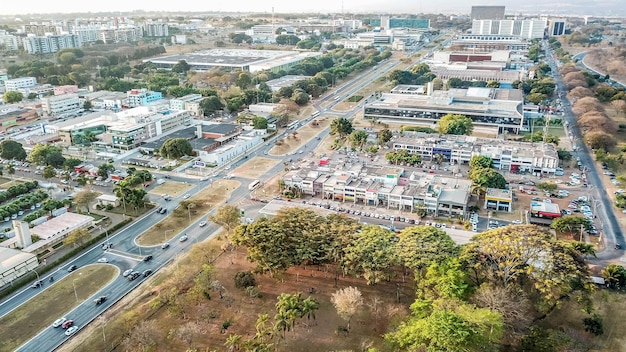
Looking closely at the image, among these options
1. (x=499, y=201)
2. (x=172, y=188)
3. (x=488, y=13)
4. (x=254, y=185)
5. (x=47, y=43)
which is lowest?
(x=172, y=188)

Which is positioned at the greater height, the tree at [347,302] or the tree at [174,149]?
the tree at [174,149]

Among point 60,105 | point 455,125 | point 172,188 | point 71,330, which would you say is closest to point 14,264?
point 71,330

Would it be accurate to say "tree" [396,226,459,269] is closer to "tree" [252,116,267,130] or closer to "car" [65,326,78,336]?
"car" [65,326,78,336]

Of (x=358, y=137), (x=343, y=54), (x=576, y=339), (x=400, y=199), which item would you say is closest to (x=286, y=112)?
(x=358, y=137)

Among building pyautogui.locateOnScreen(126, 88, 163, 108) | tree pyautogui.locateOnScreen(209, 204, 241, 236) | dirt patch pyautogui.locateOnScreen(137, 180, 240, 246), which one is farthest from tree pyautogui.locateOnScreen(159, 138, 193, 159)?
building pyautogui.locateOnScreen(126, 88, 163, 108)

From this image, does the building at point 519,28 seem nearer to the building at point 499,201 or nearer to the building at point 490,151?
the building at point 490,151

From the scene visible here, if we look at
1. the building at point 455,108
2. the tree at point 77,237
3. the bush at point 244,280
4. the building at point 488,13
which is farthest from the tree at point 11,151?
the building at point 488,13

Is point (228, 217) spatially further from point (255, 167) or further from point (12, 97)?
point (12, 97)
